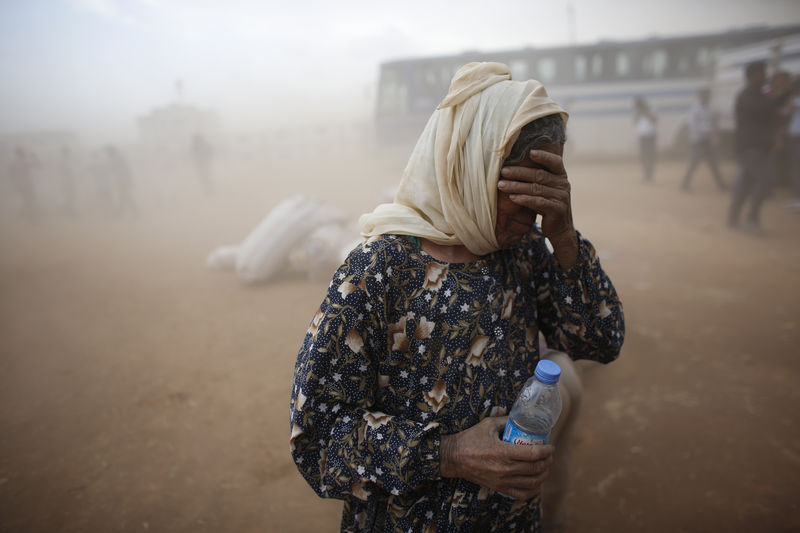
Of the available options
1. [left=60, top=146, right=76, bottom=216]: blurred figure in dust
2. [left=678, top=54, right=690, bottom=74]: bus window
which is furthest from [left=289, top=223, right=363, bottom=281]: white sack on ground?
[left=678, top=54, right=690, bottom=74]: bus window

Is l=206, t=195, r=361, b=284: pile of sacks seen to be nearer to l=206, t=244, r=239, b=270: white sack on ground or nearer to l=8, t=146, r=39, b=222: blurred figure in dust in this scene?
l=206, t=244, r=239, b=270: white sack on ground

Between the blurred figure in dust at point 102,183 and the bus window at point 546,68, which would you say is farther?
the bus window at point 546,68

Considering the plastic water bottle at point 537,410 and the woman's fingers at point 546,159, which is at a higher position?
the woman's fingers at point 546,159

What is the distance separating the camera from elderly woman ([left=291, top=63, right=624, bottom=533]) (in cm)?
104

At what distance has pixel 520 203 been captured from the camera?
1.07 metres

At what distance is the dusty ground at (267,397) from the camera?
232 cm

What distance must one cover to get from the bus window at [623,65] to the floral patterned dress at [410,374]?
53.5ft

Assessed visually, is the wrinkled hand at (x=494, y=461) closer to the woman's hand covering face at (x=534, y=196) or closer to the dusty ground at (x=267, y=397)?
the woman's hand covering face at (x=534, y=196)

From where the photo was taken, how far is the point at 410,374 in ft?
3.77

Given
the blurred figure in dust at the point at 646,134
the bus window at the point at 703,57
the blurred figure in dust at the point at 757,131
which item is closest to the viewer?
the blurred figure in dust at the point at 757,131

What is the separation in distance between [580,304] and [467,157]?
0.63 meters

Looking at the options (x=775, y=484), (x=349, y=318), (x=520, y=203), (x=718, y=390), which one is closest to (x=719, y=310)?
(x=718, y=390)

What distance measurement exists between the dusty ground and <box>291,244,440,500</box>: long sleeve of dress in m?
1.56

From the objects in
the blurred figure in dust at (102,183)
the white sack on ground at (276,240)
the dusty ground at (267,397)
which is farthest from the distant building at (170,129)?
the white sack on ground at (276,240)
